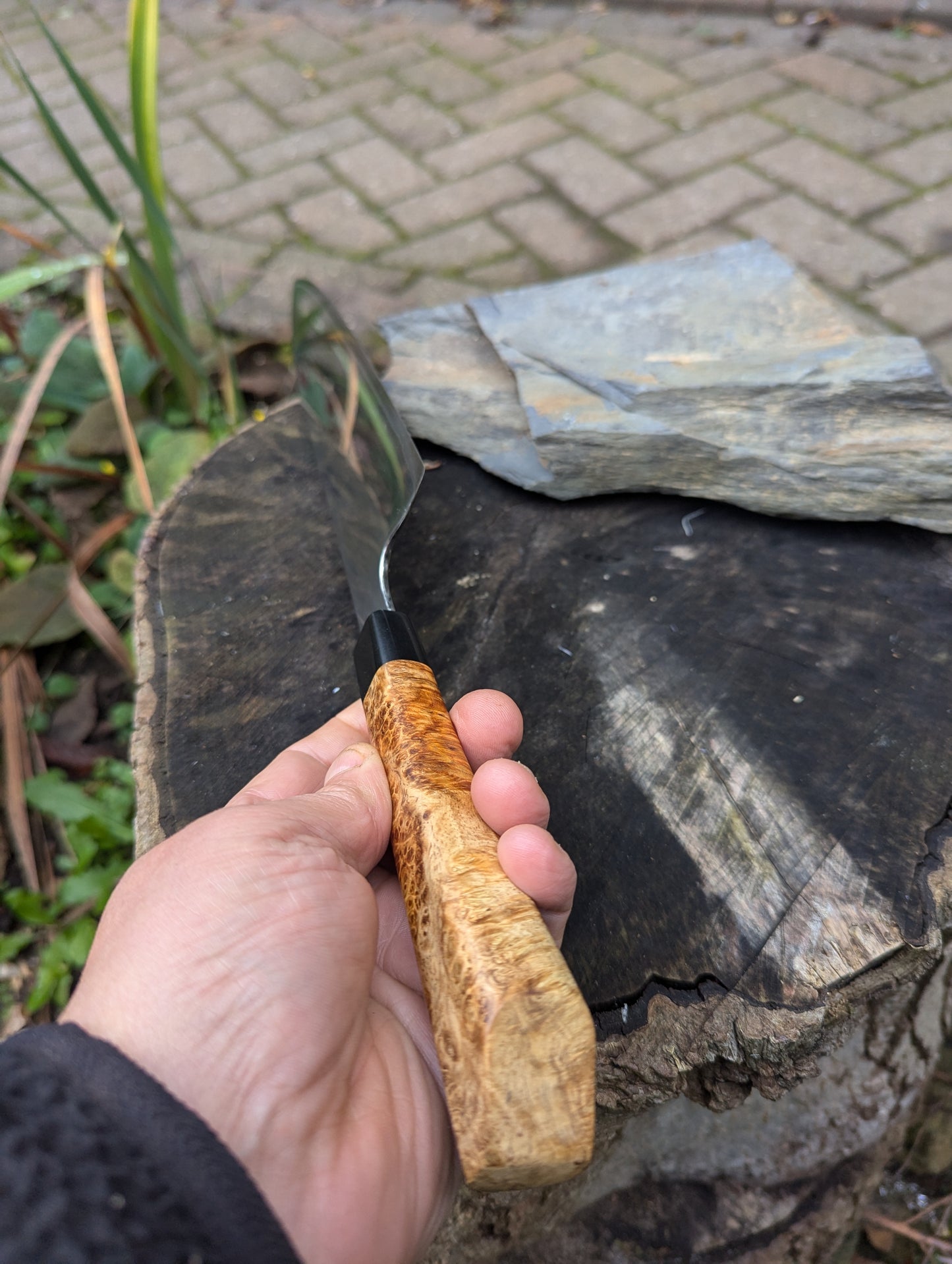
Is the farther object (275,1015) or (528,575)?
(528,575)

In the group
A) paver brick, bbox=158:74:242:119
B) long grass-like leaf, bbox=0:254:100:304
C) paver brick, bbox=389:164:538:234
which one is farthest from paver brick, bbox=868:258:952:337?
paver brick, bbox=158:74:242:119

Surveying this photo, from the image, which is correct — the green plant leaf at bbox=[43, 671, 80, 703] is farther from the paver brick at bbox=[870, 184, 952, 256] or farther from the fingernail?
the paver brick at bbox=[870, 184, 952, 256]

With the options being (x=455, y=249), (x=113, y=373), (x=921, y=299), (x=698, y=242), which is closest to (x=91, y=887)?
(x=113, y=373)

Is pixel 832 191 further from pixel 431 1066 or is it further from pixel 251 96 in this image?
pixel 431 1066

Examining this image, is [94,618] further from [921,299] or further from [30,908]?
[921,299]

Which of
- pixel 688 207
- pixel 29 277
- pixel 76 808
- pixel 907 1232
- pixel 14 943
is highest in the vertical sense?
pixel 29 277

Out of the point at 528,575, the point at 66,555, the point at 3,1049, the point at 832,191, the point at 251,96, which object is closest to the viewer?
the point at 3,1049

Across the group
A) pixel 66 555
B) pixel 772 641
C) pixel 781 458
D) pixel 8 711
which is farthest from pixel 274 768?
pixel 66 555

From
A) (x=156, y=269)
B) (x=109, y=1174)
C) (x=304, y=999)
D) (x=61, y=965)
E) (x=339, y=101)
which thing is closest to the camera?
(x=109, y=1174)
